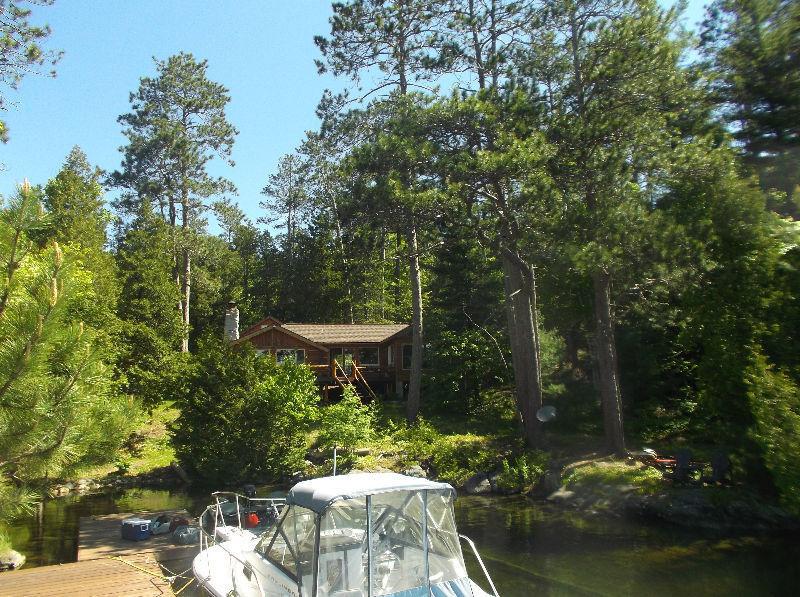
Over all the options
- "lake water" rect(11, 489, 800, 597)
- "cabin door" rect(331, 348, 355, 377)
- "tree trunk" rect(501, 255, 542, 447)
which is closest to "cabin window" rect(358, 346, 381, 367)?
"cabin door" rect(331, 348, 355, 377)

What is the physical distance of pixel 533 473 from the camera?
719 inches

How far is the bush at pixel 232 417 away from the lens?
54.9 ft

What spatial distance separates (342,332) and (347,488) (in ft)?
82.4

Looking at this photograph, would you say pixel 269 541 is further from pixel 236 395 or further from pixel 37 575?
pixel 236 395

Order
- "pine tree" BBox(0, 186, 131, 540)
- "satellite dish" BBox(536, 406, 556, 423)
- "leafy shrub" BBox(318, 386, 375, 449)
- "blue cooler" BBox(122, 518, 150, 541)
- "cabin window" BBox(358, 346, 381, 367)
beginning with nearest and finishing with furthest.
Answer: "pine tree" BBox(0, 186, 131, 540) → "blue cooler" BBox(122, 518, 150, 541) → "leafy shrub" BBox(318, 386, 375, 449) → "satellite dish" BBox(536, 406, 556, 423) → "cabin window" BBox(358, 346, 381, 367)

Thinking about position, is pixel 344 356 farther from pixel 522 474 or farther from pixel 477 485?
pixel 522 474

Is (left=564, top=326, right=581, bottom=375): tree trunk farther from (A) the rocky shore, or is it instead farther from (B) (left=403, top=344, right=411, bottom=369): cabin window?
(A) the rocky shore

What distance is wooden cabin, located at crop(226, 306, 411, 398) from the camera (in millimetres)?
29859

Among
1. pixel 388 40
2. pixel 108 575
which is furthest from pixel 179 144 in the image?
pixel 108 575

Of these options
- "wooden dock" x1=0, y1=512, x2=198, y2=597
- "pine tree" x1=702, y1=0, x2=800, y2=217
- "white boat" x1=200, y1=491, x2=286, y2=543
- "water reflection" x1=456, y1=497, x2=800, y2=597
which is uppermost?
"pine tree" x1=702, y1=0, x2=800, y2=217

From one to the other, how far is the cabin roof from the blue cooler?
234 inches

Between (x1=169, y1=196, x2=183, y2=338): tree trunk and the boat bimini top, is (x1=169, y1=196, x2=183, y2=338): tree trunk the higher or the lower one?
the higher one

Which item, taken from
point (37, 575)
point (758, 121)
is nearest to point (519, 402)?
point (758, 121)

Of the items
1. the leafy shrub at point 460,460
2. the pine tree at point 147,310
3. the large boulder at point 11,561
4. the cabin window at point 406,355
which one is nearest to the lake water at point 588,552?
the large boulder at point 11,561
